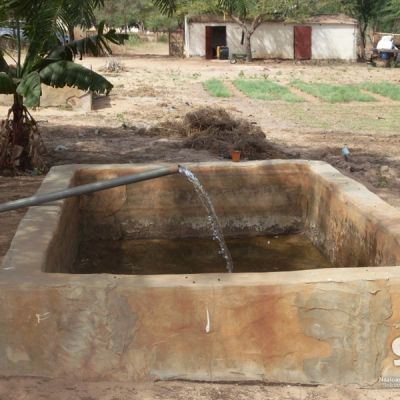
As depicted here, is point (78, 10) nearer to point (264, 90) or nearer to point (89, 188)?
point (89, 188)

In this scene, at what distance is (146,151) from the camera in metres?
11.2

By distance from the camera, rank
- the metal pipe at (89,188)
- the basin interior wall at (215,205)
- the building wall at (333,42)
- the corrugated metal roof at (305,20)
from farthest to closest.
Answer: the building wall at (333,42)
the corrugated metal roof at (305,20)
the basin interior wall at (215,205)
the metal pipe at (89,188)

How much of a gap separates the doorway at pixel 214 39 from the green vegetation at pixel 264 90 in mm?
12526

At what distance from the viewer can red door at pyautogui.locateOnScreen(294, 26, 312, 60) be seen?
36.9 meters

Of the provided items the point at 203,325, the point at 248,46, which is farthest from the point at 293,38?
the point at 203,325

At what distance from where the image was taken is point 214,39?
38406 mm

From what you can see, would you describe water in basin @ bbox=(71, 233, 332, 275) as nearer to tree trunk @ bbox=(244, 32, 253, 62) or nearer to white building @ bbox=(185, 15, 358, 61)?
tree trunk @ bbox=(244, 32, 253, 62)

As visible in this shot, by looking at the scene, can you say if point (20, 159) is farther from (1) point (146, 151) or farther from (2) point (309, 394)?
(2) point (309, 394)

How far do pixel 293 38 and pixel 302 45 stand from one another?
65 centimetres

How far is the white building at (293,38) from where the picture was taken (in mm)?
36594

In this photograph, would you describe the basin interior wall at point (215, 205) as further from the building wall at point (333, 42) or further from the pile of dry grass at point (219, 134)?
the building wall at point (333, 42)

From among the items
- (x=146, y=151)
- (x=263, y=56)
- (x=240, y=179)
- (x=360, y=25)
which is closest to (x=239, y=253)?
(x=240, y=179)

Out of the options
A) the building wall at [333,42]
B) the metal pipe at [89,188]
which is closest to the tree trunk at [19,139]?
the metal pipe at [89,188]

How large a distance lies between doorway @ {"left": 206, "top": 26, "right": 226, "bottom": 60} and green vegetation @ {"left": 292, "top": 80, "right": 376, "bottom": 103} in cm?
1382
